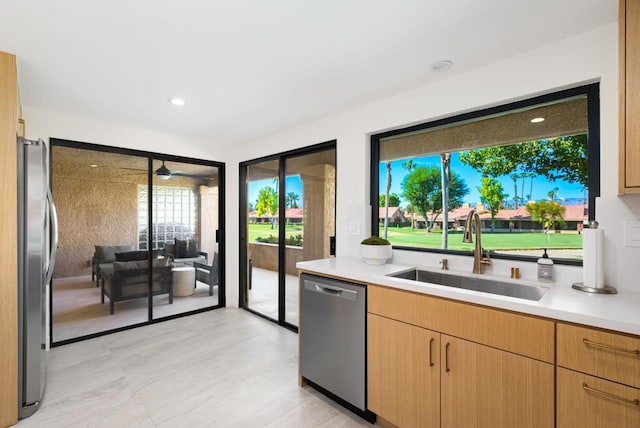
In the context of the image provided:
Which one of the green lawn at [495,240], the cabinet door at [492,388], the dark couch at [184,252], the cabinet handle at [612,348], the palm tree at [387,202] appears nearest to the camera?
the cabinet handle at [612,348]

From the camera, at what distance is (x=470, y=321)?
1.45 m

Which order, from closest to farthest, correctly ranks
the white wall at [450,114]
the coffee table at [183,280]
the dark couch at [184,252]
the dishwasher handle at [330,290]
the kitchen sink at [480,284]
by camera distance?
1. the white wall at [450,114]
2. the kitchen sink at [480,284]
3. the dishwasher handle at [330,290]
4. the dark couch at [184,252]
5. the coffee table at [183,280]

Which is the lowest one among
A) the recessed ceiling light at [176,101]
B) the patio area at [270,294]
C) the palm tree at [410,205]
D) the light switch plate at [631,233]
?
the patio area at [270,294]

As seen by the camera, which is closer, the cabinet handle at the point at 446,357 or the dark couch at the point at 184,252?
the cabinet handle at the point at 446,357

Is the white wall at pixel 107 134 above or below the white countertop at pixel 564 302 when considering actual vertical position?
above

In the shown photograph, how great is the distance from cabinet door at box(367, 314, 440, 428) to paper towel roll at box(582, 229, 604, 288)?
852 millimetres

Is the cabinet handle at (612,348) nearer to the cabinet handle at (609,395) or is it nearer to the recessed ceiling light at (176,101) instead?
the cabinet handle at (609,395)

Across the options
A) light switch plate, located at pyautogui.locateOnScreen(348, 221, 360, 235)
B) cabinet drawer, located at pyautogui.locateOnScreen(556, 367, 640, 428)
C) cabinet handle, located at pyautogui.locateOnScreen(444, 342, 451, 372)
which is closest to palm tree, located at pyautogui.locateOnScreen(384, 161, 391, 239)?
light switch plate, located at pyautogui.locateOnScreen(348, 221, 360, 235)

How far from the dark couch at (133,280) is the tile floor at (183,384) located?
44 centimetres

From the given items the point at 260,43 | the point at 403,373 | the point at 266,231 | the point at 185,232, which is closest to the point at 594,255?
the point at 403,373

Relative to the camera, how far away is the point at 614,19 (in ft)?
5.06

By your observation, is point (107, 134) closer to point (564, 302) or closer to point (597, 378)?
point (564, 302)

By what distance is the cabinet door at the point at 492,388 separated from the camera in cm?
126

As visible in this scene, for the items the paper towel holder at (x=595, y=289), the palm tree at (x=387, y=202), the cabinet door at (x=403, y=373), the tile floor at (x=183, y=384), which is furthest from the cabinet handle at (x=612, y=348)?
the palm tree at (x=387, y=202)
